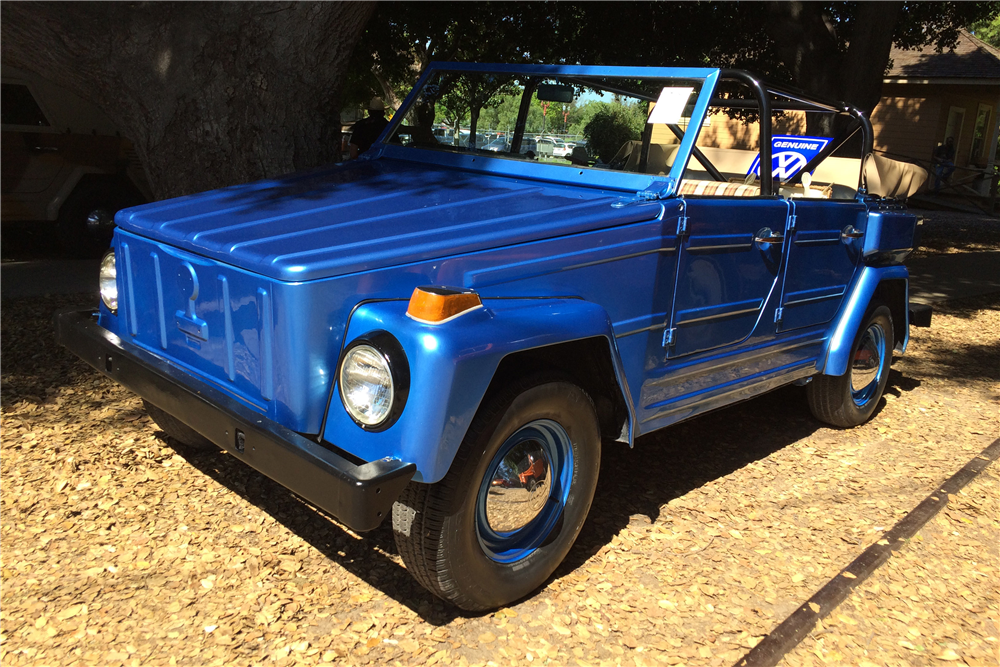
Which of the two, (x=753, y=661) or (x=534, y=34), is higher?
(x=534, y=34)

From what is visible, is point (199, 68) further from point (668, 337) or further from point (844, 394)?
point (844, 394)

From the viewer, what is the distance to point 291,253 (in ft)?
8.25

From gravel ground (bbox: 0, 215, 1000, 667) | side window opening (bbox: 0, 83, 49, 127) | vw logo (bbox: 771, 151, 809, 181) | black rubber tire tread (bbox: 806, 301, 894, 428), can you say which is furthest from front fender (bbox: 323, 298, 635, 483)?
side window opening (bbox: 0, 83, 49, 127)

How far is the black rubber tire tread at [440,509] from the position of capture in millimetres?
2535

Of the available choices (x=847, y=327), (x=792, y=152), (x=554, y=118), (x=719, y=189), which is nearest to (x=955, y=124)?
(x=792, y=152)

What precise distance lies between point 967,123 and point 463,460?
26.0 m

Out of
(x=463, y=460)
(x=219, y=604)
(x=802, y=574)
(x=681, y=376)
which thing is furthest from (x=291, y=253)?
(x=802, y=574)

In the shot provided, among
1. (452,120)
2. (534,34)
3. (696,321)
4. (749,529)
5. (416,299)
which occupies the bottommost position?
(749,529)

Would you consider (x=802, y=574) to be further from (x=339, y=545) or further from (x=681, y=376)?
(x=339, y=545)

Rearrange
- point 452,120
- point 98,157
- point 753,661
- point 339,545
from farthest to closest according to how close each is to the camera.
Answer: point 98,157
point 452,120
point 339,545
point 753,661

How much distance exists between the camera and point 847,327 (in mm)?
4523

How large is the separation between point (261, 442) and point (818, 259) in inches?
120

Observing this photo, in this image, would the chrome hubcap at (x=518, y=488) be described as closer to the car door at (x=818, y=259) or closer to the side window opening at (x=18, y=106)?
the car door at (x=818, y=259)

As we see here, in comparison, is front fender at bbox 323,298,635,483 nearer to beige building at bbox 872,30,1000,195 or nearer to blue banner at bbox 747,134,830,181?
blue banner at bbox 747,134,830,181
